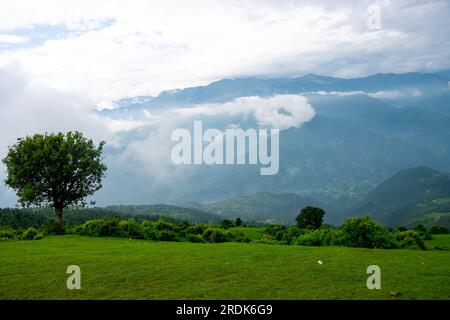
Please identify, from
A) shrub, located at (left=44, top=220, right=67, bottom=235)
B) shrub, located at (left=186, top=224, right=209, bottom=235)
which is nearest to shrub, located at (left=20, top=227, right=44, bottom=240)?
shrub, located at (left=44, top=220, right=67, bottom=235)

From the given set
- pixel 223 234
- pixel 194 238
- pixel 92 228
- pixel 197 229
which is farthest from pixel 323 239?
pixel 92 228

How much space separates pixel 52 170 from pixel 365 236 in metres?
29.8

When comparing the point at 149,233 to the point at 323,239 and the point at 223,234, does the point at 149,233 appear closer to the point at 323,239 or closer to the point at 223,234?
the point at 223,234

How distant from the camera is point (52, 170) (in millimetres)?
41750

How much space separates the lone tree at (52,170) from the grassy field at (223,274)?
18.7 m

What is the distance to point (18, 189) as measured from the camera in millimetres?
43562

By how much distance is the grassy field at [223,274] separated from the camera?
15195 mm

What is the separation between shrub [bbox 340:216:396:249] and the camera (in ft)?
94.9

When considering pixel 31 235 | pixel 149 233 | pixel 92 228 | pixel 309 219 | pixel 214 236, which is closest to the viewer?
pixel 149 233

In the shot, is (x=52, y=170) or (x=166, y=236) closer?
(x=166, y=236)

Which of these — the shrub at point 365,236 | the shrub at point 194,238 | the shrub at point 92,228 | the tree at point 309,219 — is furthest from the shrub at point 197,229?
the tree at point 309,219

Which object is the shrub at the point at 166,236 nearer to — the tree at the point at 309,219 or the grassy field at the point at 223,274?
the grassy field at the point at 223,274
